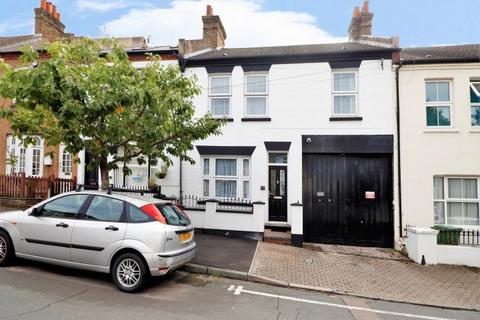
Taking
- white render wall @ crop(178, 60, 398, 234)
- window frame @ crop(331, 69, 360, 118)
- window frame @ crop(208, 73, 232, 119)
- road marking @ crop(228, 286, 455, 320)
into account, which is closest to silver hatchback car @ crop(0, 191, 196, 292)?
road marking @ crop(228, 286, 455, 320)

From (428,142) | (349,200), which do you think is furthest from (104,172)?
(428,142)

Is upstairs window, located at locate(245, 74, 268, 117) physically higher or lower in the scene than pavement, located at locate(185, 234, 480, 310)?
higher

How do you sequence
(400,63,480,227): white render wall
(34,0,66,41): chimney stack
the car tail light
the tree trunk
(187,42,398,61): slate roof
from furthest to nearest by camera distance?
(34,0,66,41): chimney stack → (187,42,398,61): slate roof → (400,63,480,227): white render wall → the tree trunk → the car tail light

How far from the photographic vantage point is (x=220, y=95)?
11672 millimetres

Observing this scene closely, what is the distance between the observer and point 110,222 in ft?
18.2

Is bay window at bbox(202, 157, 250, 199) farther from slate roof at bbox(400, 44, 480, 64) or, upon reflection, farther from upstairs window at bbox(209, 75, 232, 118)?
slate roof at bbox(400, 44, 480, 64)

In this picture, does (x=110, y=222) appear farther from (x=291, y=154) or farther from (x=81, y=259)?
(x=291, y=154)

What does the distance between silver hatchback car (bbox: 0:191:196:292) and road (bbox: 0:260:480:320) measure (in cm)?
34

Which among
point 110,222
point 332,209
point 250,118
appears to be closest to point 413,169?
point 332,209

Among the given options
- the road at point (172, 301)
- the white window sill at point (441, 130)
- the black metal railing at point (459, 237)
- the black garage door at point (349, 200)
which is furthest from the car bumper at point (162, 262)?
the white window sill at point (441, 130)

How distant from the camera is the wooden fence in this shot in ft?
39.3

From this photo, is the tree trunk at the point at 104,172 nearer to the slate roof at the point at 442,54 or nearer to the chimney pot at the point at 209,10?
the chimney pot at the point at 209,10

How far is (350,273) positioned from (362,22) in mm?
10422

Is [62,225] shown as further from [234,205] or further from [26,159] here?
[26,159]
